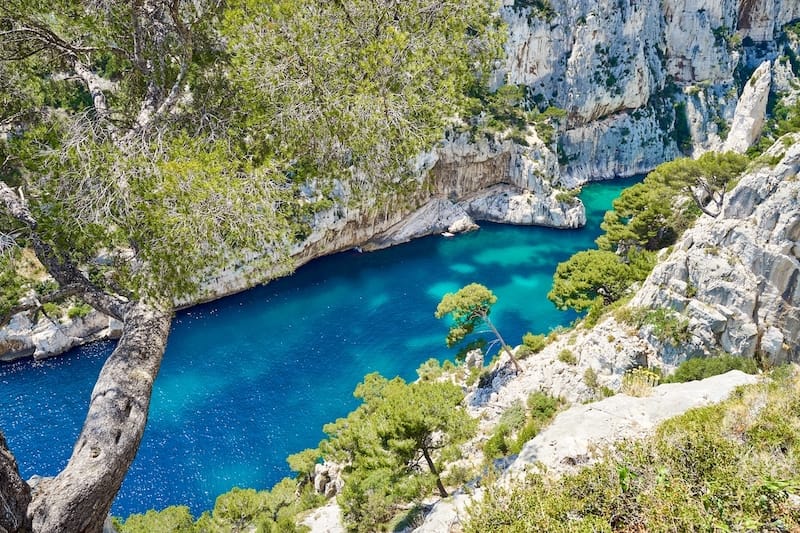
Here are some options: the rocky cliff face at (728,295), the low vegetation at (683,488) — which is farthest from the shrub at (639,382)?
the low vegetation at (683,488)

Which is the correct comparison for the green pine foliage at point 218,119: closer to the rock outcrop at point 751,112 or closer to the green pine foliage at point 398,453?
the green pine foliage at point 398,453

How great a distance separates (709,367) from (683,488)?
8441 mm

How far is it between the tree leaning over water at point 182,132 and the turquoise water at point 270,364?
507 inches

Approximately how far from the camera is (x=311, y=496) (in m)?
13.3

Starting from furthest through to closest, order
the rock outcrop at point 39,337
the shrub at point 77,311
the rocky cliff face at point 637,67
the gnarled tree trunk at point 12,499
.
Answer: the rocky cliff face at point 637,67 → the shrub at point 77,311 → the rock outcrop at point 39,337 → the gnarled tree trunk at point 12,499

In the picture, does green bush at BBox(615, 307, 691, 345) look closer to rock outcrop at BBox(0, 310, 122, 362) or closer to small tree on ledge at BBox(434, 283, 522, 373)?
small tree on ledge at BBox(434, 283, 522, 373)

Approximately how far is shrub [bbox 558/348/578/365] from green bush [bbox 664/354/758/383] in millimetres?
2616

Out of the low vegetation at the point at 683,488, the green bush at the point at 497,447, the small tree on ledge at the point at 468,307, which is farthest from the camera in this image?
the small tree on ledge at the point at 468,307

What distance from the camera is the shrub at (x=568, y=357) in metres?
13.4

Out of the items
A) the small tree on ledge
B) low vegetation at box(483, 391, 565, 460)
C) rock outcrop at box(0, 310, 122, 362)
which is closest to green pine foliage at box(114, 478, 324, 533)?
low vegetation at box(483, 391, 565, 460)

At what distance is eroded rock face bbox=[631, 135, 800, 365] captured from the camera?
11.4 m

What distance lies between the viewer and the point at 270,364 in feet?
67.3

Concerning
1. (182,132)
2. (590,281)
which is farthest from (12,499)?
(590,281)

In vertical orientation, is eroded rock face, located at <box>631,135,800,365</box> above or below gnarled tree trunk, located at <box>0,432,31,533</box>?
below
